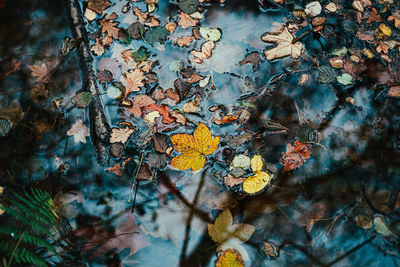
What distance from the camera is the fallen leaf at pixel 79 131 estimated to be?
6.10 feet

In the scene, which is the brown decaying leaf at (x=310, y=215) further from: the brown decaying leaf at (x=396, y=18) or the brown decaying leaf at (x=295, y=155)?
the brown decaying leaf at (x=396, y=18)

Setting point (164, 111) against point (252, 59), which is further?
point (252, 59)

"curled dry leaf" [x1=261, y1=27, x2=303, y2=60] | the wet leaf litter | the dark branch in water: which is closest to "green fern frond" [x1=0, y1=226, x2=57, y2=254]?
the wet leaf litter

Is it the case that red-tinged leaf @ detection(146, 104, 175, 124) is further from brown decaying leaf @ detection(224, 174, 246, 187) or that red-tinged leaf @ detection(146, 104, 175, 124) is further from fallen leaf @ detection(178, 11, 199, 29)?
fallen leaf @ detection(178, 11, 199, 29)

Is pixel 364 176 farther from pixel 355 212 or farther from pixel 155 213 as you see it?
pixel 155 213

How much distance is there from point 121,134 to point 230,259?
3.71 feet

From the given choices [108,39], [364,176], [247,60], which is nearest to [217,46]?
[247,60]

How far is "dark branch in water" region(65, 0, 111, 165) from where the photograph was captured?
6.04ft

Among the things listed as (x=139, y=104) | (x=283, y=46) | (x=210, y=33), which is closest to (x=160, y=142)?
(x=139, y=104)

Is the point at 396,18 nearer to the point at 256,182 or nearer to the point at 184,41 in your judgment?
the point at 184,41

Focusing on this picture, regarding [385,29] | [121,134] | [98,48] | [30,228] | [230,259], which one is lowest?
[230,259]

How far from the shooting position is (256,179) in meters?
1.74

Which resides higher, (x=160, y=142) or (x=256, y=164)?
(x=160, y=142)

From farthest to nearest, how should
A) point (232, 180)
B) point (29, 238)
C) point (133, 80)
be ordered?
point (133, 80) < point (232, 180) < point (29, 238)
